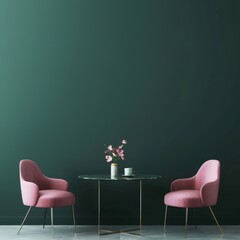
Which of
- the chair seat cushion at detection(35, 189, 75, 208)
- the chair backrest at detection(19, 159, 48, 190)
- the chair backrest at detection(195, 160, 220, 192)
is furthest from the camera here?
the chair backrest at detection(19, 159, 48, 190)

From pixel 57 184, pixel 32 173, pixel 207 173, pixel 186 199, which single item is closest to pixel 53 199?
pixel 57 184

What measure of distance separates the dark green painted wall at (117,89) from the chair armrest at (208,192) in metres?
0.74

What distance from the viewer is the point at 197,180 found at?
5.93 metres

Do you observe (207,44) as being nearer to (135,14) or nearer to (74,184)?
(135,14)

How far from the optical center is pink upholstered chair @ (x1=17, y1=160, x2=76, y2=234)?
5.38m

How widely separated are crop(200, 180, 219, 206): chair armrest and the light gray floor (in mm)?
396

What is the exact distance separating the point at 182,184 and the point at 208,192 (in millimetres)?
523

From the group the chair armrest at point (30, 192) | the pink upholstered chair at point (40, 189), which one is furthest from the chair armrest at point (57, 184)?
the chair armrest at point (30, 192)

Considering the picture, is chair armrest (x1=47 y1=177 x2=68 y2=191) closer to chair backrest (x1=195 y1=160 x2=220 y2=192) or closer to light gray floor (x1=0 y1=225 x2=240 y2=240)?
light gray floor (x1=0 y1=225 x2=240 y2=240)

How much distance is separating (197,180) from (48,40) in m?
2.60

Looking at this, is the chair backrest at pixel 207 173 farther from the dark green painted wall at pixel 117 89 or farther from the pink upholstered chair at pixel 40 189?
the pink upholstered chair at pixel 40 189

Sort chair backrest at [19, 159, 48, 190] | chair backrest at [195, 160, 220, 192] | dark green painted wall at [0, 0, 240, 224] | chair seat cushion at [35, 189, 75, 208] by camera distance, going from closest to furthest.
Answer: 1. chair seat cushion at [35, 189, 75, 208]
2. chair backrest at [195, 160, 220, 192]
3. chair backrest at [19, 159, 48, 190]
4. dark green painted wall at [0, 0, 240, 224]

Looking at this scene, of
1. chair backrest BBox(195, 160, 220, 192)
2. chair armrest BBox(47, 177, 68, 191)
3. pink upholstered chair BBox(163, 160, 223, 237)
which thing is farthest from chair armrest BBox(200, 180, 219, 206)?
chair armrest BBox(47, 177, 68, 191)

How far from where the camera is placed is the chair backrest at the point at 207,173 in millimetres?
5629
